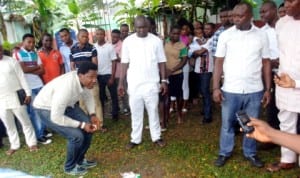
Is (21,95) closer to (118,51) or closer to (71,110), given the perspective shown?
(71,110)

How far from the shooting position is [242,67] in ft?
11.8

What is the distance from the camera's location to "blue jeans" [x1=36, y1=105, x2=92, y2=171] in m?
3.82

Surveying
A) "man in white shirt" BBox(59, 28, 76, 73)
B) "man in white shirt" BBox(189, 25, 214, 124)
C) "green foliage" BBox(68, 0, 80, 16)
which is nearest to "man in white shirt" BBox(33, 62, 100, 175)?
"man in white shirt" BBox(59, 28, 76, 73)

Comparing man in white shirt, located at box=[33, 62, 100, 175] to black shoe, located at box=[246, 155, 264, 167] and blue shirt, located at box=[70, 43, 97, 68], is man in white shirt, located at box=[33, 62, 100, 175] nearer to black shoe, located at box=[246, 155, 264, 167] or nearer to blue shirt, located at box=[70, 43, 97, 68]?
blue shirt, located at box=[70, 43, 97, 68]

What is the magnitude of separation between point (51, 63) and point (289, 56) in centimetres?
371

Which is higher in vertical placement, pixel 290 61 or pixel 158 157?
pixel 290 61

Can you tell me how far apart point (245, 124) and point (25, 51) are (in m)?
4.13

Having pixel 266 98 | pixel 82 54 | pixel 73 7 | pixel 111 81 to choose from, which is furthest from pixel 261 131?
pixel 73 7

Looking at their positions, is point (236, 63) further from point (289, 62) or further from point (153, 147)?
point (153, 147)

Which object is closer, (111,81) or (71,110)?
(71,110)

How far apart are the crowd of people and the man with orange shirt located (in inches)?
0.7

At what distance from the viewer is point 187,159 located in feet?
14.3

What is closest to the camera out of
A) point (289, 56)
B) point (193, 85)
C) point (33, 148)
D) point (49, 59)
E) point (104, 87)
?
point (289, 56)

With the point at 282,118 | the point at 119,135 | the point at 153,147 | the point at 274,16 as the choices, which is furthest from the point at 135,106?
the point at 274,16
